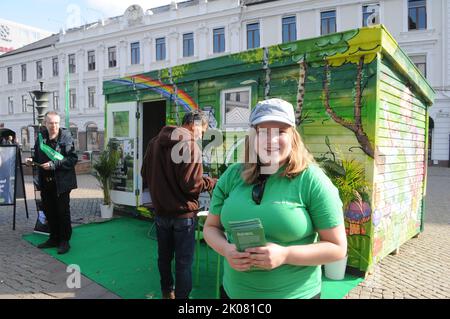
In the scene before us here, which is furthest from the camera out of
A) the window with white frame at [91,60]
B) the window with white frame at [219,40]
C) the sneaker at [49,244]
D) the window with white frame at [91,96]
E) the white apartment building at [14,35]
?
the white apartment building at [14,35]

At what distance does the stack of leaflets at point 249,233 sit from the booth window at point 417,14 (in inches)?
988

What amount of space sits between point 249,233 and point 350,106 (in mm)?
3387

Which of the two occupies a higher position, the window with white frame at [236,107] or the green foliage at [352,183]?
the window with white frame at [236,107]

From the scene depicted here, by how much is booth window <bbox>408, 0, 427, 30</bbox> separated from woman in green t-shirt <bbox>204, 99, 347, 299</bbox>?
2470cm

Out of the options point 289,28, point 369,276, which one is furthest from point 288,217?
point 289,28

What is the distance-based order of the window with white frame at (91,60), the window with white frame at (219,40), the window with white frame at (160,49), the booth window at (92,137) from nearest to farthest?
the window with white frame at (219,40), the window with white frame at (160,49), the booth window at (92,137), the window with white frame at (91,60)

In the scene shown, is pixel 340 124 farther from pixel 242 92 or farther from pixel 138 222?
pixel 138 222

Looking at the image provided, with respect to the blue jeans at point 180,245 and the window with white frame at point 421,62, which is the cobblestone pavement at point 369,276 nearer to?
the blue jeans at point 180,245

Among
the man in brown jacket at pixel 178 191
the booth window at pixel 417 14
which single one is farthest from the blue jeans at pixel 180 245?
the booth window at pixel 417 14

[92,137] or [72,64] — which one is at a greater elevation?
[72,64]

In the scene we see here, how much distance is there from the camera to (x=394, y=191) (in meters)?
5.07

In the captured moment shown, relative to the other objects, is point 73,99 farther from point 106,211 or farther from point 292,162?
point 292,162

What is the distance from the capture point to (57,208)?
5445 mm

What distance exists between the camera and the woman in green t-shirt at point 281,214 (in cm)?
171
